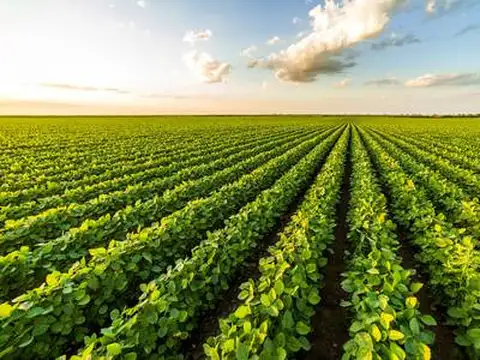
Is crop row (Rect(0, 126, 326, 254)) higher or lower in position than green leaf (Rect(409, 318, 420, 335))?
lower

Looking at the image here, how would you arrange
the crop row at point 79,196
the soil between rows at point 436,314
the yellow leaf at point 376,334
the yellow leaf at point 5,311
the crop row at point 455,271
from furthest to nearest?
the crop row at point 79,196
the soil between rows at point 436,314
the crop row at point 455,271
the yellow leaf at point 5,311
the yellow leaf at point 376,334

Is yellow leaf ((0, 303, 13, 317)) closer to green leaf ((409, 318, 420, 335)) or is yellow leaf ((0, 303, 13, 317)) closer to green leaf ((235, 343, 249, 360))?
green leaf ((235, 343, 249, 360))

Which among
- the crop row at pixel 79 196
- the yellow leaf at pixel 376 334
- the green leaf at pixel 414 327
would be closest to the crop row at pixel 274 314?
the yellow leaf at pixel 376 334

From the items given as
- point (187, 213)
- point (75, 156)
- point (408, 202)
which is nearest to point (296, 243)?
point (187, 213)

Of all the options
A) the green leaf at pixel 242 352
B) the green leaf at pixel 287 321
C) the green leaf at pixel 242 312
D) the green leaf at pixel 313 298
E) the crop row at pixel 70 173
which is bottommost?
the crop row at pixel 70 173

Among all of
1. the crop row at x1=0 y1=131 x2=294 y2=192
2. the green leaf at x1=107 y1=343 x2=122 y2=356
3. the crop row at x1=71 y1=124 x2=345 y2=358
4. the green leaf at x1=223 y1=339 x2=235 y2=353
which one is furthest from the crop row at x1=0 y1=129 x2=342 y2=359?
the crop row at x1=0 y1=131 x2=294 y2=192

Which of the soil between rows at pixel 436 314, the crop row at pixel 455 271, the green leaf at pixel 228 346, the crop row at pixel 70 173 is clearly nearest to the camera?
the green leaf at pixel 228 346

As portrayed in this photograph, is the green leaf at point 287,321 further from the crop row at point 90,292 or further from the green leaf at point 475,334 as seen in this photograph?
the green leaf at point 475,334

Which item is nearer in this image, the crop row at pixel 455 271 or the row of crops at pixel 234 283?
the row of crops at pixel 234 283

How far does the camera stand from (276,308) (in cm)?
294

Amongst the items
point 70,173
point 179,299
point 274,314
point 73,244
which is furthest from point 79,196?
point 274,314

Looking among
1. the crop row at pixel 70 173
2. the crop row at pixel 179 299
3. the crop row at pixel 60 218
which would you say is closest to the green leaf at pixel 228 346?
the crop row at pixel 179 299

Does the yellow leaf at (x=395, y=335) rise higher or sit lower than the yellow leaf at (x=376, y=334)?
higher

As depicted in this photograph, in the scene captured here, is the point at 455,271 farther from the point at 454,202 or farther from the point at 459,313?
the point at 454,202
